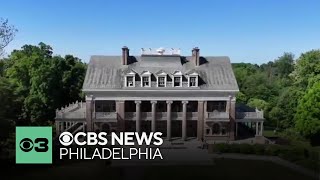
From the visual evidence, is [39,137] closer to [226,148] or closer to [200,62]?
[226,148]

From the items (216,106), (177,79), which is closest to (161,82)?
(177,79)

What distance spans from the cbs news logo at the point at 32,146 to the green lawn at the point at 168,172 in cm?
95

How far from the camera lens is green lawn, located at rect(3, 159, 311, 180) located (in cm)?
3095

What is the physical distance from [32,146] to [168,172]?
1059 cm

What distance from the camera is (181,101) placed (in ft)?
154

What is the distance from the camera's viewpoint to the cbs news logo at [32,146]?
31594 millimetres

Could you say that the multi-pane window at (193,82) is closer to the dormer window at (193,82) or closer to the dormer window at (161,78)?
the dormer window at (193,82)

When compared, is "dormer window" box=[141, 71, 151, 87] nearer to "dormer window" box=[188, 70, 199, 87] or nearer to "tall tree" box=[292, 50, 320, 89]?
"dormer window" box=[188, 70, 199, 87]

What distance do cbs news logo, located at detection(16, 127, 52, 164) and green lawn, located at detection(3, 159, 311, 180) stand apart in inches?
37.3

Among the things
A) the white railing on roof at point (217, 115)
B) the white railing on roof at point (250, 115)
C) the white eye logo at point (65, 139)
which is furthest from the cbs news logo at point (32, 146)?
the white railing on roof at point (250, 115)

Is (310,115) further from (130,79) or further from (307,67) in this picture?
(130,79)

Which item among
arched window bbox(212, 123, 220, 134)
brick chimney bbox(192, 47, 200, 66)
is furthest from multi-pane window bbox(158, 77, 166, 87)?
arched window bbox(212, 123, 220, 134)

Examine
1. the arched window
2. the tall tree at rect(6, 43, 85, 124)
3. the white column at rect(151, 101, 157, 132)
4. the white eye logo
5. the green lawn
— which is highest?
the tall tree at rect(6, 43, 85, 124)

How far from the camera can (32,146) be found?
3172 centimetres
